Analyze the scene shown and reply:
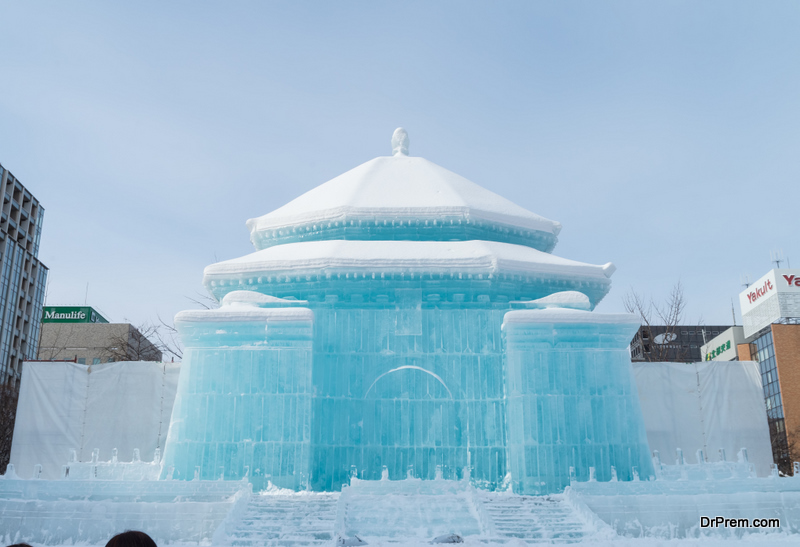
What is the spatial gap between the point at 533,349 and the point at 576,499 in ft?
12.1

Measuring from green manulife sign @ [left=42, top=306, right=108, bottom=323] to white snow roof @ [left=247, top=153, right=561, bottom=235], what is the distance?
61.6 m

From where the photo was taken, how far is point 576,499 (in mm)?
10094

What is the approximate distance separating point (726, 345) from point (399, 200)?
42.9m

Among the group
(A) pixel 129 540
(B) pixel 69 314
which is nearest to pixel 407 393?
(A) pixel 129 540

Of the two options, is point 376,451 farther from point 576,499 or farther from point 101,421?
point 101,421

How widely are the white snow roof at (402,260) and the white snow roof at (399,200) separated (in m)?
0.73

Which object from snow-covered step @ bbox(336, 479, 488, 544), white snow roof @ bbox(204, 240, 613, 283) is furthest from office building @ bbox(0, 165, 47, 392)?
snow-covered step @ bbox(336, 479, 488, 544)

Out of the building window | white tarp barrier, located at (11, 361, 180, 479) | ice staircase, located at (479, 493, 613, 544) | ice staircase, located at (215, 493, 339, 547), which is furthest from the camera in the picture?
the building window

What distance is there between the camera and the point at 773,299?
44.2 metres

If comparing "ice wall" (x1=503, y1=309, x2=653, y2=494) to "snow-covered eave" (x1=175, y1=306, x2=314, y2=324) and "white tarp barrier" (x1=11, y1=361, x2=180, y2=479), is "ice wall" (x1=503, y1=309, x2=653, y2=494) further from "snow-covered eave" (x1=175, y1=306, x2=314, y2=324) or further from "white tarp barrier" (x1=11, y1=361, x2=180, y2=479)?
"white tarp barrier" (x1=11, y1=361, x2=180, y2=479)

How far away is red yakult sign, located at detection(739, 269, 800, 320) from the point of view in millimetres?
43125

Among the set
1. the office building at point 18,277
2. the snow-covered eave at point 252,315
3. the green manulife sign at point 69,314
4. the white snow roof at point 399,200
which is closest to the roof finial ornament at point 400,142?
the white snow roof at point 399,200

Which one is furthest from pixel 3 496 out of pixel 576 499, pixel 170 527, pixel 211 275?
pixel 576 499

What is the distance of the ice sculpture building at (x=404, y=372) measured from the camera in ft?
41.9
